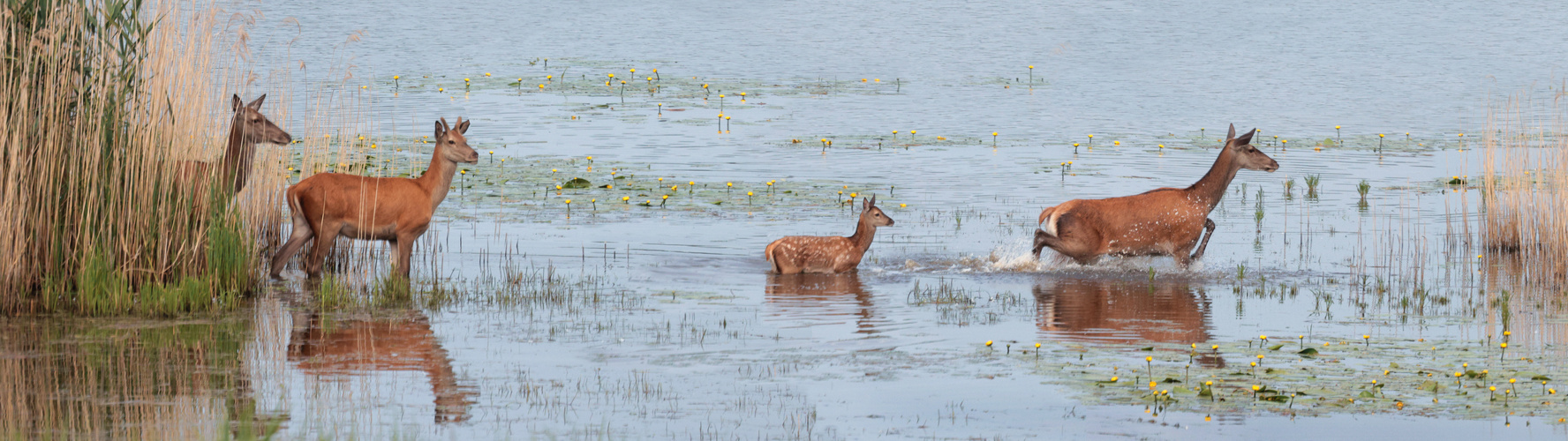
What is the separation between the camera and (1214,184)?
1466 cm

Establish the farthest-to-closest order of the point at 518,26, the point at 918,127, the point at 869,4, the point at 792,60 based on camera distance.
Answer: the point at 869,4 < the point at 518,26 < the point at 792,60 < the point at 918,127

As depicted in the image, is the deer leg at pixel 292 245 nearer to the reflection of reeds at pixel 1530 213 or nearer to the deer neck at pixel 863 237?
the deer neck at pixel 863 237

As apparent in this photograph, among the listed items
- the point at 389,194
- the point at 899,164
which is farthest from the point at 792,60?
the point at 389,194

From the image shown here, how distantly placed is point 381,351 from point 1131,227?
655 centimetres

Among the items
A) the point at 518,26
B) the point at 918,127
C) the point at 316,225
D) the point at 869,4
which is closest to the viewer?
the point at 316,225

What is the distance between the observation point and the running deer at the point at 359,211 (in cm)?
1268

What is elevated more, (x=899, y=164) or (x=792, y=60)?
(x=792, y=60)

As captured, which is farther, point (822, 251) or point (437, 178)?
point (822, 251)

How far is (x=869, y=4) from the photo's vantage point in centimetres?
5266

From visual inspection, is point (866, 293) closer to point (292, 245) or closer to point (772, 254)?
point (772, 254)

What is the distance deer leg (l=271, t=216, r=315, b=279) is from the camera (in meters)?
12.8

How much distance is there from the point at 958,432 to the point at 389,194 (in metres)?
6.05

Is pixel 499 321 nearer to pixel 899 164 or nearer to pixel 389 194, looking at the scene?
pixel 389 194

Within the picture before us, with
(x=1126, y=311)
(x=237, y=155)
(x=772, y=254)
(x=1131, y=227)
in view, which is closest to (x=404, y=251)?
(x=237, y=155)
